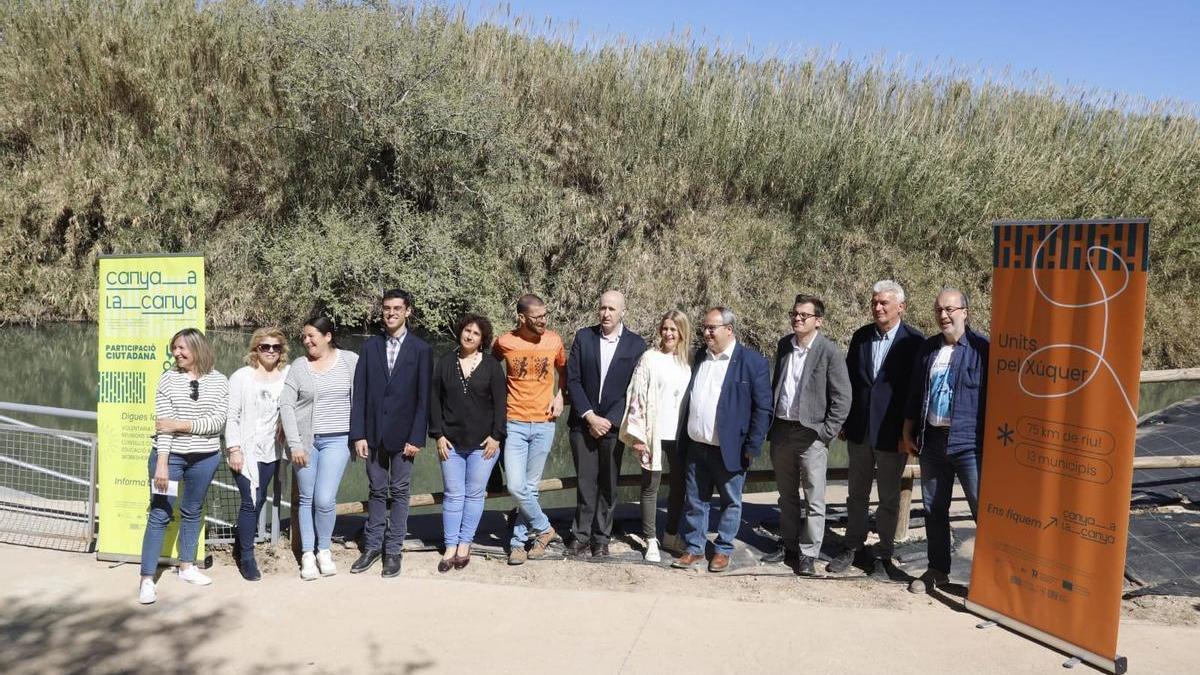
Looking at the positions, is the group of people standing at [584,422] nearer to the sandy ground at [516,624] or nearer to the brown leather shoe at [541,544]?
the brown leather shoe at [541,544]

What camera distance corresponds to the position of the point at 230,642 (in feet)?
14.0

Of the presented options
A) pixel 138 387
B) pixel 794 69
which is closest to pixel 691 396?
pixel 138 387

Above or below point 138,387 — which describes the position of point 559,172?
above

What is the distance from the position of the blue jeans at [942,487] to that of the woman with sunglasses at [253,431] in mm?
3766

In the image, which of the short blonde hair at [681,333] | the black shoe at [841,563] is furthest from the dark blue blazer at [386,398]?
the black shoe at [841,563]

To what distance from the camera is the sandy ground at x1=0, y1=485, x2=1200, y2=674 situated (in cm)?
411

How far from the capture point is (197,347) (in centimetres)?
495

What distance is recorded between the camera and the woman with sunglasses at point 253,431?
200 inches

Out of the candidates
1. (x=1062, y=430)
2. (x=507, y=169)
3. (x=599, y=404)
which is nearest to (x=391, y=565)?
(x=599, y=404)

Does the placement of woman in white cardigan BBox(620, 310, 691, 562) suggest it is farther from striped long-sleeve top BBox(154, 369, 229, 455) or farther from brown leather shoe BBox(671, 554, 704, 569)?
striped long-sleeve top BBox(154, 369, 229, 455)

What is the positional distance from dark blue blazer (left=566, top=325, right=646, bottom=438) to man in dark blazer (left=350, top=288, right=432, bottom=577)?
0.92 metres

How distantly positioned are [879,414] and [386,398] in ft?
9.54

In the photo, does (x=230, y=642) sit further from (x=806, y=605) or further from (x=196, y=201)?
(x=196, y=201)

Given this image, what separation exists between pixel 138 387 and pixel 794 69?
1645cm
